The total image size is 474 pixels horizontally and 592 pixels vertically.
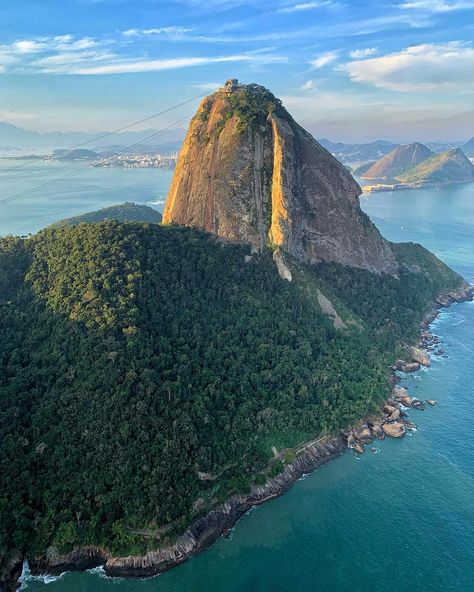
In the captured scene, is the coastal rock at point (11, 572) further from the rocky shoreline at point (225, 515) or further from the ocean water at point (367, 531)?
the ocean water at point (367, 531)

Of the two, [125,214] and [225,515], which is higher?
[125,214]

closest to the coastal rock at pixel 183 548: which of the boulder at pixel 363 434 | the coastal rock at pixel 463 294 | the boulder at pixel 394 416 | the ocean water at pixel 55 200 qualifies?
the boulder at pixel 363 434

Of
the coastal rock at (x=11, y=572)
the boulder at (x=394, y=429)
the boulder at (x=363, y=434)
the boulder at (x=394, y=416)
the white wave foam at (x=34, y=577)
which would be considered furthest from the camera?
the boulder at (x=394, y=416)

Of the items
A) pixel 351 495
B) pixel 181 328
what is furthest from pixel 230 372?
pixel 351 495

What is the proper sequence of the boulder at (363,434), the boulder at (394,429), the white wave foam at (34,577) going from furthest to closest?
1. the boulder at (394,429)
2. the boulder at (363,434)
3. the white wave foam at (34,577)

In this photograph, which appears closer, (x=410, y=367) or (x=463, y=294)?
(x=410, y=367)

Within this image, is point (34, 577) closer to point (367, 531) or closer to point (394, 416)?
point (367, 531)

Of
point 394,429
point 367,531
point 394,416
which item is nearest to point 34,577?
point 367,531
